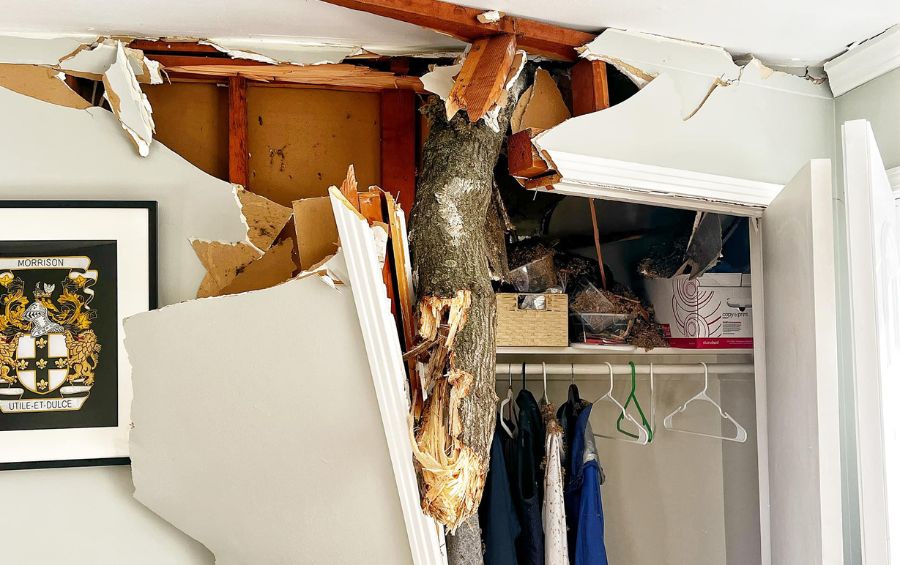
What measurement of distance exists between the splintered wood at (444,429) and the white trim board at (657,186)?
375mm

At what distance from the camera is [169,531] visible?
162 centimetres

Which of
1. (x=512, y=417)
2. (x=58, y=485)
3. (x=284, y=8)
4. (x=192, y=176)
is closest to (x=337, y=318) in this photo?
(x=192, y=176)

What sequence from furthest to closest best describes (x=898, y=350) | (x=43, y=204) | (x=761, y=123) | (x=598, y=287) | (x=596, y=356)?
(x=596, y=356) < (x=598, y=287) < (x=761, y=123) < (x=43, y=204) < (x=898, y=350)

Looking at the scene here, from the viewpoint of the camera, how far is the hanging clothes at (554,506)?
1.84 m

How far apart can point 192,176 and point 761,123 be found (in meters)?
1.42

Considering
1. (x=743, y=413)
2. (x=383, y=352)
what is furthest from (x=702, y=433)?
(x=383, y=352)

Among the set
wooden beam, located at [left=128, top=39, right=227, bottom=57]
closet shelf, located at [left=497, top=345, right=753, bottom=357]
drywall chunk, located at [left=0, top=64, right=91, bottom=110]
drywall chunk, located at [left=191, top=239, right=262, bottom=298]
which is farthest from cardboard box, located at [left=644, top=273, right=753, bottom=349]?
drywall chunk, located at [left=0, top=64, right=91, bottom=110]

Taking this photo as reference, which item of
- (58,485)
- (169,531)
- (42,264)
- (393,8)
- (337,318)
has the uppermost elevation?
(393,8)

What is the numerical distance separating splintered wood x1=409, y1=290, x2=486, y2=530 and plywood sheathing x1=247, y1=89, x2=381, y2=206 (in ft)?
1.77

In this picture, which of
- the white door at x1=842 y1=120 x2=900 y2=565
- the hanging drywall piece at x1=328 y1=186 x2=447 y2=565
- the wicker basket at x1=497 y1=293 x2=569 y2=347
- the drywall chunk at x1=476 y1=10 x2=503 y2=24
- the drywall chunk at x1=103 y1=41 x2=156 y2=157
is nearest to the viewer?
the white door at x1=842 y1=120 x2=900 y2=565

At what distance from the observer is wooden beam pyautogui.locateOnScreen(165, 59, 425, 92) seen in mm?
1683

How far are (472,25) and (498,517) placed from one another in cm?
119

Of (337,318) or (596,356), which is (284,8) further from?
(596,356)

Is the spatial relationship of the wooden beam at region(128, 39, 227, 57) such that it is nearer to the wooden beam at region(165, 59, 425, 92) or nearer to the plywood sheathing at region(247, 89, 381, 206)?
the wooden beam at region(165, 59, 425, 92)
